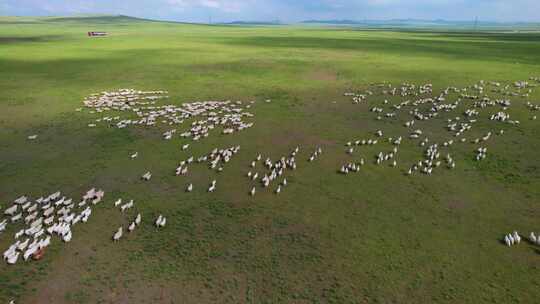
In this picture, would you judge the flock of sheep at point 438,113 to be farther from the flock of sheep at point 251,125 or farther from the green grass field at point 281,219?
the green grass field at point 281,219

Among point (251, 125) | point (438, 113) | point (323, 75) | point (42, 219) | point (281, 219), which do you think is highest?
point (323, 75)

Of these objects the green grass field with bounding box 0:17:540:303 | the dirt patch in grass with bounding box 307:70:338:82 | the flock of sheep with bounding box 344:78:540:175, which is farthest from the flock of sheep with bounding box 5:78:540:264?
the dirt patch in grass with bounding box 307:70:338:82

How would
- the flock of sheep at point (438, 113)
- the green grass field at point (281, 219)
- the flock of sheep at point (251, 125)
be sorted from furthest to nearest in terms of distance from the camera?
the flock of sheep at point (438, 113) < the flock of sheep at point (251, 125) < the green grass field at point (281, 219)

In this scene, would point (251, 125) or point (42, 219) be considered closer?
point (42, 219)

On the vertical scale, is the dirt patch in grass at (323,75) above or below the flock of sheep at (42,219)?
above

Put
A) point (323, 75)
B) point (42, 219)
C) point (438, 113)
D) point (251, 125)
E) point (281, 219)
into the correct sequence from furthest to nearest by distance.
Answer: point (323, 75), point (438, 113), point (251, 125), point (281, 219), point (42, 219)

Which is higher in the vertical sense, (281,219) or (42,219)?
A: (281,219)

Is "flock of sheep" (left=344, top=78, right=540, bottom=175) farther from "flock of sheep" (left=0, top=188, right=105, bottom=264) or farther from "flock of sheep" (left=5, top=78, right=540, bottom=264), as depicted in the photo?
"flock of sheep" (left=0, top=188, right=105, bottom=264)

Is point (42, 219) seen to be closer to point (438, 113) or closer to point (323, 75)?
point (438, 113)

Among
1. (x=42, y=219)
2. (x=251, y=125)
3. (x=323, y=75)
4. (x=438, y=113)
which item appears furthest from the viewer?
(x=323, y=75)

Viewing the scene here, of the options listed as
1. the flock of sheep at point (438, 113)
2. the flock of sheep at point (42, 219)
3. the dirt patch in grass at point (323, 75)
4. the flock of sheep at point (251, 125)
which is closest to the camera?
the flock of sheep at point (42, 219)

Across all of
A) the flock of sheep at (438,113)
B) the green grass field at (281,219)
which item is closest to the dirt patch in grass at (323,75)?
the flock of sheep at (438,113)

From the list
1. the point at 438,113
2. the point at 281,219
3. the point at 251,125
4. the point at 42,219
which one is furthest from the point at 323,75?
the point at 42,219
